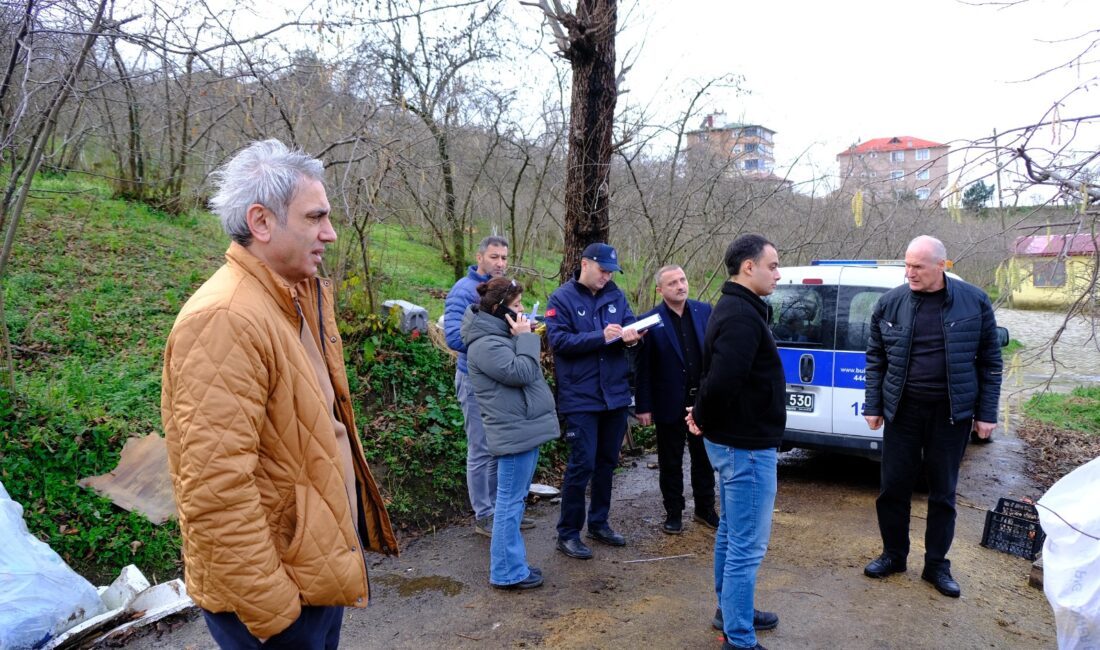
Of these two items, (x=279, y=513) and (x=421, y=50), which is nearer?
(x=279, y=513)

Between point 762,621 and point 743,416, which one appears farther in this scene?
point 762,621

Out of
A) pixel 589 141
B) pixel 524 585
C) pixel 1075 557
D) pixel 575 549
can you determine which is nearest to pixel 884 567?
pixel 1075 557

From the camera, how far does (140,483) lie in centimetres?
465

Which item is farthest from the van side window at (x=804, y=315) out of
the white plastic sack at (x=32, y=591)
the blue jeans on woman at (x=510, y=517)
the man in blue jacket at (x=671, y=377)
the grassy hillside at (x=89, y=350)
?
the white plastic sack at (x=32, y=591)

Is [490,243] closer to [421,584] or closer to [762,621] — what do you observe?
[421,584]

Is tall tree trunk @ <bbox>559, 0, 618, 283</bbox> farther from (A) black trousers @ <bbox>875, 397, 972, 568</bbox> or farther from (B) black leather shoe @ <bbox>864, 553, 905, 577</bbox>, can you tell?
(B) black leather shoe @ <bbox>864, 553, 905, 577</bbox>

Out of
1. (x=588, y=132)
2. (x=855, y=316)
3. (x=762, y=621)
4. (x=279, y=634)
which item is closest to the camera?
(x=279, y=634)

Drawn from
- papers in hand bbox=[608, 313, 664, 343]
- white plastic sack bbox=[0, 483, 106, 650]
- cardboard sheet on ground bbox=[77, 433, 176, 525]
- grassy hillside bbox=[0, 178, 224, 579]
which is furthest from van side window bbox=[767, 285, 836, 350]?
white plastic sack bbox=[0, 483, 106, 650]

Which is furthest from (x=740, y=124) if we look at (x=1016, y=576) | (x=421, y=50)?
(x=1016, y=576)

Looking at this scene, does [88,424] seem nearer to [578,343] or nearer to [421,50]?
[578,343]

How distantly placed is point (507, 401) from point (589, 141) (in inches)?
143

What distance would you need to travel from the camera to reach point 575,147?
7.00 metres

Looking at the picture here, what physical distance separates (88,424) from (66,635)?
1838mm

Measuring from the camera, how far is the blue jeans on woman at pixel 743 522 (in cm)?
339
